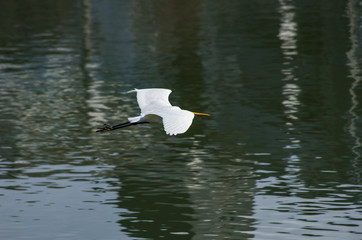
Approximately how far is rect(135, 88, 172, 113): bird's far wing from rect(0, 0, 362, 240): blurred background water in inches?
41.4

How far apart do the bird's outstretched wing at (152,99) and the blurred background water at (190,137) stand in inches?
41.4

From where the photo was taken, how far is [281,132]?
12.6m

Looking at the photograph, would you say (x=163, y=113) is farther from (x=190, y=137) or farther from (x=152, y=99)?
(x=190, y=137)

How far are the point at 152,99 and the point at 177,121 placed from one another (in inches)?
69.8

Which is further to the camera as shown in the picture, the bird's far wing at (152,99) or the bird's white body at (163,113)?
the bird's far wing at (152,99)

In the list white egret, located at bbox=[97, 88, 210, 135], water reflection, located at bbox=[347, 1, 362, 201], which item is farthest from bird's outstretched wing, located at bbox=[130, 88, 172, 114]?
water reflection, located at bbox=[347, 1, 362, 201]

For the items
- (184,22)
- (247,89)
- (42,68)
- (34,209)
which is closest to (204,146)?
(34,209)

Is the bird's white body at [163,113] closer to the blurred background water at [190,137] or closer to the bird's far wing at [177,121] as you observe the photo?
the bird's far wing at [177,121]

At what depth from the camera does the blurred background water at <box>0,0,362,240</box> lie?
913 centimetres

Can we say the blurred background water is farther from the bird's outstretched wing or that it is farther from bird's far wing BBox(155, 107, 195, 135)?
bird's far wing BBox(155, 107, 195, 135)

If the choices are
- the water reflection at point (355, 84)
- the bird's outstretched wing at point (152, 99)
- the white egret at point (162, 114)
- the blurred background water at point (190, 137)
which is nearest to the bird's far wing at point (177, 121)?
the white egret at point (162, 114)

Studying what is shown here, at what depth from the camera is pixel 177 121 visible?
26.8 ft

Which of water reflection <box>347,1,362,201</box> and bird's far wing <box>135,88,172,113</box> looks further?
water reflection <box>347,1,362,201</box>

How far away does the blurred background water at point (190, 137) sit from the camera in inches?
360
